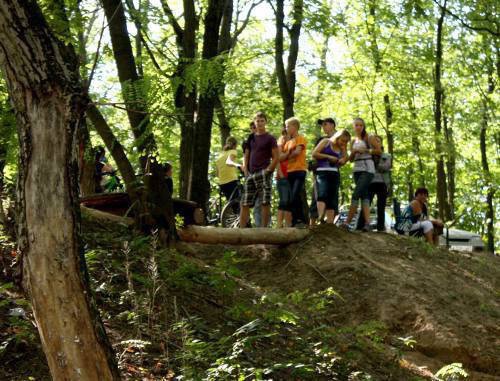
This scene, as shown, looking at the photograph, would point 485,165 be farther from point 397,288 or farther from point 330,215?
point 397,288

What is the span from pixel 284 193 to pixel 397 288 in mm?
2422

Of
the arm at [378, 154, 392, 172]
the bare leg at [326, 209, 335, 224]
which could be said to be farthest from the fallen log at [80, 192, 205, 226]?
the arm at [378, 154, 392, 172]

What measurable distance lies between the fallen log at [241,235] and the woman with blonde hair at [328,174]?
0.89 metres

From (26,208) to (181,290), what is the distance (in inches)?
126

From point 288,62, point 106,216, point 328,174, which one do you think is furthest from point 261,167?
point 288,62

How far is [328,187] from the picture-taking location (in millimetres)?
11508

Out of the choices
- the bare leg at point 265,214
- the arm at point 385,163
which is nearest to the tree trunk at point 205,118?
the bare leg at point 265,214

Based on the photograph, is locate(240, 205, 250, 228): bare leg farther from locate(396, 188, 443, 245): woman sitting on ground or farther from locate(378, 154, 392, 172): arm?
locate(396, 188, 443, 245): woman sitting on ground

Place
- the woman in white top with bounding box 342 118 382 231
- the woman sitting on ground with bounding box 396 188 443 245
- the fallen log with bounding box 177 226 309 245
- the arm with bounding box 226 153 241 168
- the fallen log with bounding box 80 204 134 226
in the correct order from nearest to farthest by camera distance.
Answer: the fallen log with bounding box 80 204 134 226 < the fallen log with bounding box 177 226 309 245 < the woman in white top with bounding box 342 118 382 231 < the arm with bounding box 226 153 241 168 < the woman sitting on ground with bounding box 396 188 443 245

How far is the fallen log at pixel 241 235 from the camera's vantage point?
9.27 m

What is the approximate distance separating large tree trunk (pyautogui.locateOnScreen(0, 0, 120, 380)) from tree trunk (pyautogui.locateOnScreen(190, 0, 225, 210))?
7.24 m

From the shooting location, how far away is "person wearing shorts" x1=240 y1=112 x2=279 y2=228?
433 inches

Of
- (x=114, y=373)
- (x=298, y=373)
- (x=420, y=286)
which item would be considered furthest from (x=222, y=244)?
(x=114, y=373)

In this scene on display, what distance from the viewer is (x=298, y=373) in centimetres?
543
